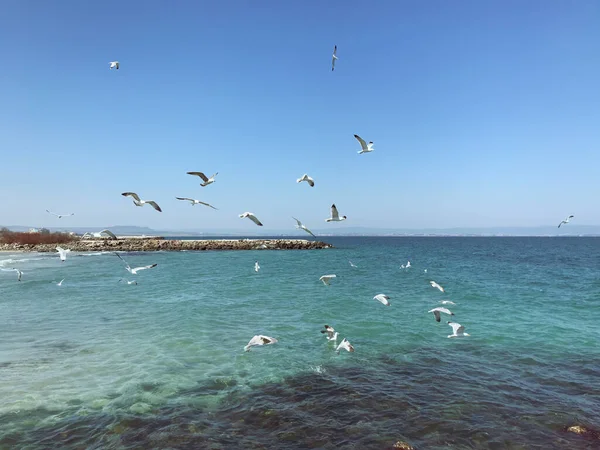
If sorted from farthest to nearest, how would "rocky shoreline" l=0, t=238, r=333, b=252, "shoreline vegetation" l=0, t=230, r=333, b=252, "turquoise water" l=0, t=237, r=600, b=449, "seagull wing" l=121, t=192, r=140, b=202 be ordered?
1. "shoreline vegetation" l=0, t=230, r=333, b=252
2. "rocky shoreline" l=0, t=238, r=333, b=252
3. "seagull wing" l=121, t=192, r=140, b=202
4. "turquoise water" l=0, t=237, r=600, b=449

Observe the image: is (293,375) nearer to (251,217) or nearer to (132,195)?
(251,217)

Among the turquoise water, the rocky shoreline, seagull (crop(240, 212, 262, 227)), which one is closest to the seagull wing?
seagull (crop(240, 212, 262, 227))

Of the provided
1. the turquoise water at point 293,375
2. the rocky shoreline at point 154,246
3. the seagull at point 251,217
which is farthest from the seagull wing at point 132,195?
the rocky shoreline at point 154,246

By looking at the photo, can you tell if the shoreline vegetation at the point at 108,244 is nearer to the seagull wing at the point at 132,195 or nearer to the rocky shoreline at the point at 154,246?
the rocky shoreline at the point at 154,246

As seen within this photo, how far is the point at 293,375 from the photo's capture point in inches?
412

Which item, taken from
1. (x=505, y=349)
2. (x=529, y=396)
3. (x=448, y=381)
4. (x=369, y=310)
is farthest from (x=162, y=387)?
(x=369, y=310)

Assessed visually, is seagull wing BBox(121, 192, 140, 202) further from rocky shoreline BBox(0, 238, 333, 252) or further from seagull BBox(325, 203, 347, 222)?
rocky shoreline BBox(0, 238, 333, 252)

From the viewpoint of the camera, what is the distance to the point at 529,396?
9.12 m

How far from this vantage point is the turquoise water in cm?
741

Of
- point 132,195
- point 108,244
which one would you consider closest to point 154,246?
point 108,244

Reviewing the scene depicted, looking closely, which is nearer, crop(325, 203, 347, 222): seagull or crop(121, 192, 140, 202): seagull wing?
crop(121, 192, 140, 202): seagull wing

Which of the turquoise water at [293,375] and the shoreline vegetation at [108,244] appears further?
the shoreline vegetation at [108,244]

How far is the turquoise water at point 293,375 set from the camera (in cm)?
741

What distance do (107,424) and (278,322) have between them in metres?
9.54
